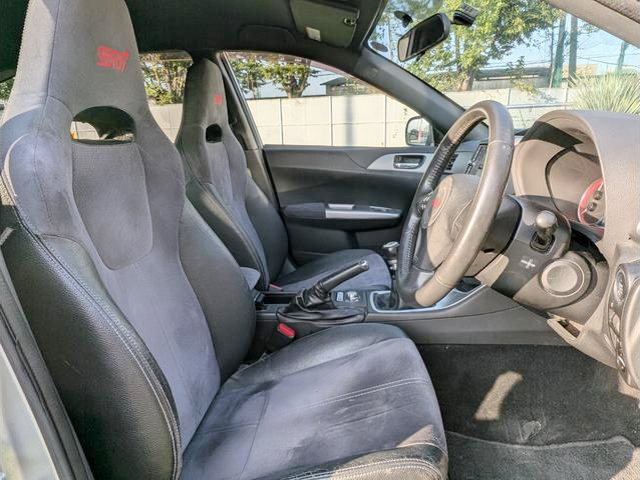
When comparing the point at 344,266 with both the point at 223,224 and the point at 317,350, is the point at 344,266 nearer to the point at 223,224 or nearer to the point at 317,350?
the point at 223,224

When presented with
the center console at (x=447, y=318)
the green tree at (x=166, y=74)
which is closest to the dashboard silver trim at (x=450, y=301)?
the center console at (x=447, y=318)

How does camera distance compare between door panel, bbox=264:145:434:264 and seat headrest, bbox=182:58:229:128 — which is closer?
seat headrest, bbox=182:58:229:128

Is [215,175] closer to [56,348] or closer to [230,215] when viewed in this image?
[230,215]

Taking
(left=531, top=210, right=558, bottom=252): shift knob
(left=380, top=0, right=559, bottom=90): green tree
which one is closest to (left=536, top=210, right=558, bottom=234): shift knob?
(left=531, top=210, right=558, bottom=252): shift knob

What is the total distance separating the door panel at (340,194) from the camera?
2.19 meters

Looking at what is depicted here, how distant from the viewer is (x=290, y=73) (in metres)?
2.25

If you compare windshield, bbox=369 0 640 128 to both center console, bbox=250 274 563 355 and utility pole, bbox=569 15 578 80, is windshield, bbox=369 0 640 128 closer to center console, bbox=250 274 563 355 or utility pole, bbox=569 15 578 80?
utility pole, bbox=569 15 578 80

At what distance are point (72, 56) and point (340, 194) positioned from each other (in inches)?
65.3

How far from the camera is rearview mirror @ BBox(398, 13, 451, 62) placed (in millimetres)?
1509

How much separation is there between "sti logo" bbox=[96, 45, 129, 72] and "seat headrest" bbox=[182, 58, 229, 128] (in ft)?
2.29

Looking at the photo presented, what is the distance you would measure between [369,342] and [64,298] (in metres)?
0.70

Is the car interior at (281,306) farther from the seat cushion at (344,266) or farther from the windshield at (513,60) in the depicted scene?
the windshield at (513,60)

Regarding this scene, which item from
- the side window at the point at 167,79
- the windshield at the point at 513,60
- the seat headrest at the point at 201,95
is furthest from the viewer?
the side window at the point at 167,79

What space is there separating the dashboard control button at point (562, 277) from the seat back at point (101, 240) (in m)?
0.71
